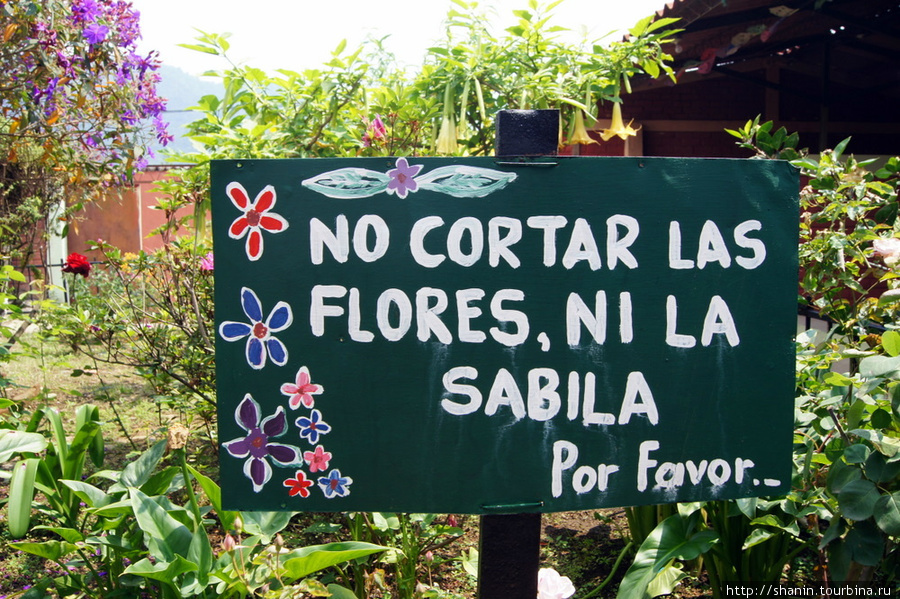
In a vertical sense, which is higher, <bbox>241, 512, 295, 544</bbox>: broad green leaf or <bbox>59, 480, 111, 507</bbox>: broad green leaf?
<bbox>59, 480, 111, 507</bbox>: broad green leaf

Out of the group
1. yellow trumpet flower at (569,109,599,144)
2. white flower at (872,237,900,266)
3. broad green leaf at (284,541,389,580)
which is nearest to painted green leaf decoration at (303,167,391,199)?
broad green leaf at (284,541,389,580)

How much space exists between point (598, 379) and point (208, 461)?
249 centimetres

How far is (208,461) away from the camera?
336 centimetres

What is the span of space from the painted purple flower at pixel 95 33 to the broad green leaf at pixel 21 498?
94.9 inches

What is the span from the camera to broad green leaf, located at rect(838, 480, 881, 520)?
1605 millimetres

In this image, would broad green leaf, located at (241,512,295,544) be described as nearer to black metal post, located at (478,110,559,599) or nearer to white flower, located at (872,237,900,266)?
black metal post, located at (478,110,559,599)

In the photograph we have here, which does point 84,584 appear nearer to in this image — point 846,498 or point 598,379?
point 598,379

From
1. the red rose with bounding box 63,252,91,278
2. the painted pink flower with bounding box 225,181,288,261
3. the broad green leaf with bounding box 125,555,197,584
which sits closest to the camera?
the painted pink flower with bounding box 225,181,288,261

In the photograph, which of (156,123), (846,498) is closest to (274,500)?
(846,498)

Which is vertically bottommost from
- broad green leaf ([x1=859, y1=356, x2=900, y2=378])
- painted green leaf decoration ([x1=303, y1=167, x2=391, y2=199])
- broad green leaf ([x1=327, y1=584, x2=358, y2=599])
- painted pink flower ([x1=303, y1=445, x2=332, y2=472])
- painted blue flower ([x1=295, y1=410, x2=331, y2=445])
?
broad green leaf ([x1=327, y1=584, x2=358, y2=599])

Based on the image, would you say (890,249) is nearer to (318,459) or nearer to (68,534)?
(318,459)

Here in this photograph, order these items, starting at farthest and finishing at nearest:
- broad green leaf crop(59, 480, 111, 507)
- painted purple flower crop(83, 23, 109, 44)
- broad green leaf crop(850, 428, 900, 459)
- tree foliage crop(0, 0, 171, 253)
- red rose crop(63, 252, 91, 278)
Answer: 1. painted purple flower crop(83, 23, 109, 44)
2. tree foliage crop(0, 0, 171, 253)
3. red rose crop(63, 252, 91, 278)
4. broad green leaf crop(59, 480, 111, 507)
5. broad green leaf crop(850, 428, 900, 459)

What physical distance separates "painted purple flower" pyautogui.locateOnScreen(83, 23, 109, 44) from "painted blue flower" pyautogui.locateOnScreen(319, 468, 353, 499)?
10.7 ft

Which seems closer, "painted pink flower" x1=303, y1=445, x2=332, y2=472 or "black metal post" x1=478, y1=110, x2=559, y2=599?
"painted pink flower" x1=303, y1=445, x2=332, y2=472
